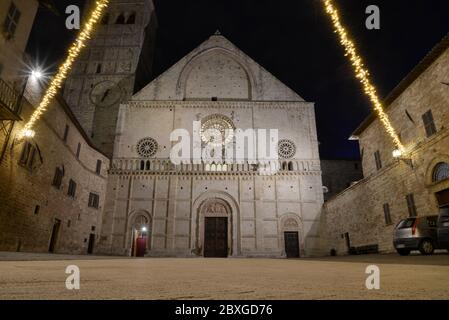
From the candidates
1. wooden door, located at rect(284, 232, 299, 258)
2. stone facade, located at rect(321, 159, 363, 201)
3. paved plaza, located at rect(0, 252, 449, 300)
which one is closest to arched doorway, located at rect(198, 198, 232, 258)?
wooden door, located at rect(284, 232, 299, 258)

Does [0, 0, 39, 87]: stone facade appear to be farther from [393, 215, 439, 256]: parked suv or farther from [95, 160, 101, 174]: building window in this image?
[393, 215, 439, 256]: parked suv

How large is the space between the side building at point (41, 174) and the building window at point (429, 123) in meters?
16.8

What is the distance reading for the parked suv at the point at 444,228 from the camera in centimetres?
842

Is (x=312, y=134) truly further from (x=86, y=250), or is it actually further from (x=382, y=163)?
(x=86, y=250)

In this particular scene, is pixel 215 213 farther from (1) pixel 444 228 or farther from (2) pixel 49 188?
(1) pixel 444 228

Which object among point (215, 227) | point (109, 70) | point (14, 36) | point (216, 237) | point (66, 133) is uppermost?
point (109, 70)

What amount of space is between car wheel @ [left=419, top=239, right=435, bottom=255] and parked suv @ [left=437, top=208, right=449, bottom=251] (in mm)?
766

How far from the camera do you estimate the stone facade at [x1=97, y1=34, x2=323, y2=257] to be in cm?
1917

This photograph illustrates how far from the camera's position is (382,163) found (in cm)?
1506

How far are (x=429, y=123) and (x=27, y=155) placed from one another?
17.7m

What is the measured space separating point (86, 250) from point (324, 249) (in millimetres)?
16320

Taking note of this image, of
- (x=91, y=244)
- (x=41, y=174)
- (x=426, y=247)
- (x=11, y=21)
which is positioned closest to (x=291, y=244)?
(x=426, y=247)

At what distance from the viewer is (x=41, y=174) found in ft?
43.4

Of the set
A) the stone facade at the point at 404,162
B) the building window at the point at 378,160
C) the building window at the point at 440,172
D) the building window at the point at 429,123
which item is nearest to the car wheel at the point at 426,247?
the stone facade at the point at 404,162
